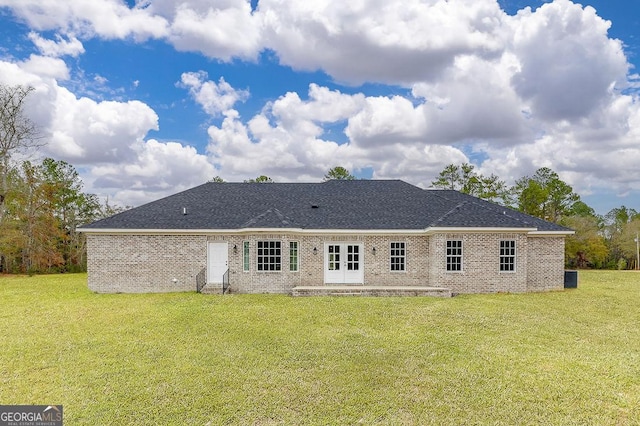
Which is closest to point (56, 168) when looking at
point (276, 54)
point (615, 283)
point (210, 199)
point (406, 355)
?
point (210, 199)

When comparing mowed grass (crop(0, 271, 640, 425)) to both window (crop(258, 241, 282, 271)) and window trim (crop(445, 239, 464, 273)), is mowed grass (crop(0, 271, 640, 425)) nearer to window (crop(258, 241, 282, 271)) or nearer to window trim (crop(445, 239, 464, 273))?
window trim (crop(445, 239, 464, 273))

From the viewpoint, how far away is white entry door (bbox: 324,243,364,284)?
52.6 ft

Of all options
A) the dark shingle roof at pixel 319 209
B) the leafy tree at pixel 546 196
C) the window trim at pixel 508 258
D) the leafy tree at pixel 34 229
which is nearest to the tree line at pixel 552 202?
the leafy tree at pixel 546 196

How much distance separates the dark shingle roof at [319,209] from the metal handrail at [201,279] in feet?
6.83

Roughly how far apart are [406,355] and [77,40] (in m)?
19.3

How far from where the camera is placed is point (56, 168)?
29.8 metres

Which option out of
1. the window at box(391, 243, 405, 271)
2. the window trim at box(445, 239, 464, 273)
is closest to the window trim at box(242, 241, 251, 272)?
the window at box(391, 243, 405, 271)

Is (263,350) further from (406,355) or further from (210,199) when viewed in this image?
(210,199)

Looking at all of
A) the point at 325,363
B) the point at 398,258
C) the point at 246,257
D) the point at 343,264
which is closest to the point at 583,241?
the point at 398,258

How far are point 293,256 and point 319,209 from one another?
329 cm

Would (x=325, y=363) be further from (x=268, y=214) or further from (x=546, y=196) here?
(x=546, y=196)

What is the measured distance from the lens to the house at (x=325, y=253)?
15008mm

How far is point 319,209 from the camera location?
1783cm

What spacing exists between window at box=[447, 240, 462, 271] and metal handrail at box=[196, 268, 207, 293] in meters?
11.1
